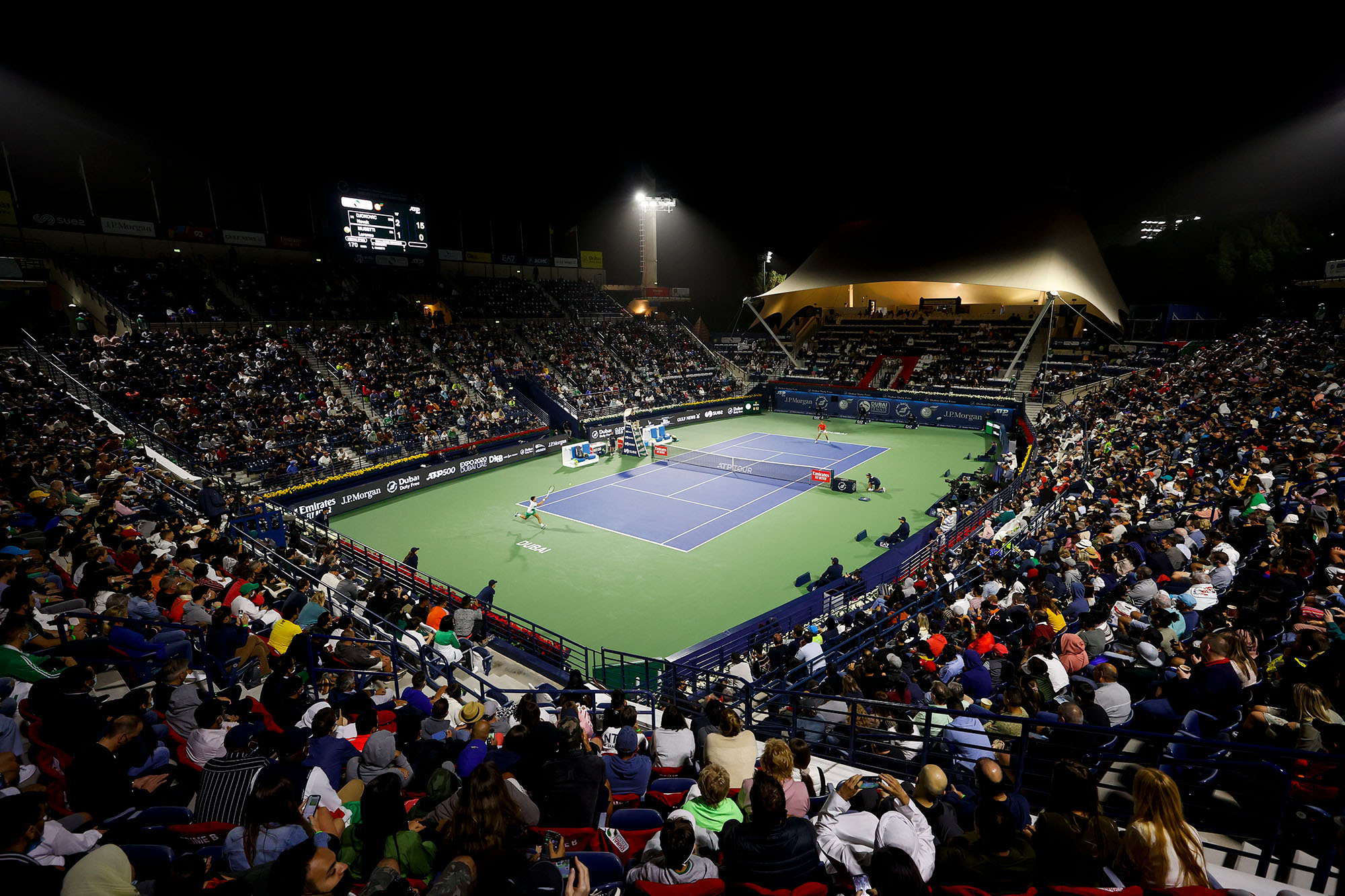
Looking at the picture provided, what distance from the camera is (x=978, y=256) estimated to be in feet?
145

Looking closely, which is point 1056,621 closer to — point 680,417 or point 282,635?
point 282,635

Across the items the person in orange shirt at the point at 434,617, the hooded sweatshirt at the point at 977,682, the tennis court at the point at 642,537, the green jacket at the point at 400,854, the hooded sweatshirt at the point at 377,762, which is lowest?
the tennis court at the point at 642,537

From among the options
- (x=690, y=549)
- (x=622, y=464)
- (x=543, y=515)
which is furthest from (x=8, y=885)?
(x=622, y=464)

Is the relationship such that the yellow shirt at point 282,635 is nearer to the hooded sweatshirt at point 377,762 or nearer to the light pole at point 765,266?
the hooded sweatshirt at point 377,762

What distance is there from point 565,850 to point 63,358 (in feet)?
104

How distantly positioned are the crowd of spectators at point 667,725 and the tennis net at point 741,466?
48.1ft

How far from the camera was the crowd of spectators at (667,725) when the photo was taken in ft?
12.1

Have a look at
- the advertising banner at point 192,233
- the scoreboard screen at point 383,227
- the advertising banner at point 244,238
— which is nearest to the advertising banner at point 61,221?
the advertising banner at point 192,233

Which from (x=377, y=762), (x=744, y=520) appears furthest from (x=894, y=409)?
(x=377, y=762)

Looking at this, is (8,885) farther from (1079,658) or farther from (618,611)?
(618,611)

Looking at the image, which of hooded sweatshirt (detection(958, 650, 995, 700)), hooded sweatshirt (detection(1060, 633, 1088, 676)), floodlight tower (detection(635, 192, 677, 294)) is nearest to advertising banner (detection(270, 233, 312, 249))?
floodlight tower (detection(635, 192, 677, 294))

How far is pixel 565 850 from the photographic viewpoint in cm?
435

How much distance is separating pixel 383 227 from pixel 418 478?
60.6 ft

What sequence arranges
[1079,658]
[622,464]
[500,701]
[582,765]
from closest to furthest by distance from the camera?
[582,765] → [1079,658] → [500,701] → [622,464]
